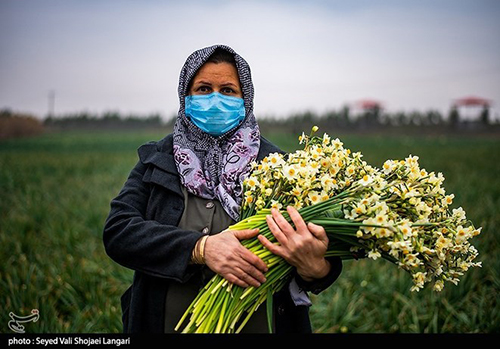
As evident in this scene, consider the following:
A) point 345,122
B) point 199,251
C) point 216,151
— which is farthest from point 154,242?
point 345,122

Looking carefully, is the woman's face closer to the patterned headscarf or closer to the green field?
the patterned headscarf

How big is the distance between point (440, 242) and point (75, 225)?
5574 mm

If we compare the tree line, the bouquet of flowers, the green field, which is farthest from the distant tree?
the bouquet of flowers

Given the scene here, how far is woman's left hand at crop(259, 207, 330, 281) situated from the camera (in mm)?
1562

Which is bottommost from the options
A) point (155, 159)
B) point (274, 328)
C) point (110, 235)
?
point (274, 328)

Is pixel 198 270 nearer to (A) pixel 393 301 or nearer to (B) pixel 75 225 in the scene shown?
(A) pixel 393 301

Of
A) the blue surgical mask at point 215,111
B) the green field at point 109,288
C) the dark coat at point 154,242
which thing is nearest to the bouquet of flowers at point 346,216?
the dark coat at point 154,242

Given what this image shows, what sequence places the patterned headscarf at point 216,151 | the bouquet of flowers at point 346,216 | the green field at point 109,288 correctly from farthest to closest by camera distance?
the green field at point 109,288 → the patterned headscarf at point 216,151 → the bouquet of flowers at point 346,216

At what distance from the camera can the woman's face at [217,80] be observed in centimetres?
194

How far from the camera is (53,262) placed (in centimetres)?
497

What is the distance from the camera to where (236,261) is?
161 centimetres

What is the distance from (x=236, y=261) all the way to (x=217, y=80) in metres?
0.79

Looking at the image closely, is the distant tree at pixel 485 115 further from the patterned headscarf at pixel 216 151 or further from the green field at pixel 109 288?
the patterned headscarf at pixel 216 151

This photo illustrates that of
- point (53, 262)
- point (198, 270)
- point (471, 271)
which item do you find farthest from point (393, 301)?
point (53, 262)
